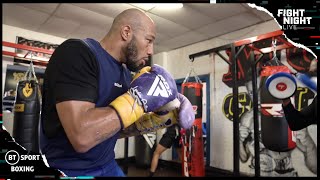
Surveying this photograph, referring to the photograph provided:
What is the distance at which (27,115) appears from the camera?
6.68 ft

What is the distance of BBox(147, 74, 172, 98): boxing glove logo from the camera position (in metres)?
0.59

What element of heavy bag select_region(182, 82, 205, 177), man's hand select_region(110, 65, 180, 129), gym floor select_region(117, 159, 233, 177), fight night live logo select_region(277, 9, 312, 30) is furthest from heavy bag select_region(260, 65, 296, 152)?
man's hand select_region(110, 65, 180, 129)

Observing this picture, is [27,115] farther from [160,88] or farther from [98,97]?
[160,88]

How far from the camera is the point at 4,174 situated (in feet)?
1.67

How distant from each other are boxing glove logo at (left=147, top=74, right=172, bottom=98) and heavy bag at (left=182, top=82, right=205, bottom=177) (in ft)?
5.67

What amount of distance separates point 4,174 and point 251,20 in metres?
2.41

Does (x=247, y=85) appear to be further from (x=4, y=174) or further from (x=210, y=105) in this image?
(x=4, y=174)

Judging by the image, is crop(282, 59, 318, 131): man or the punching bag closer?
crop(282, 59, 318, 131): man

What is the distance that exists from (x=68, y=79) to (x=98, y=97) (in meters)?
0.15

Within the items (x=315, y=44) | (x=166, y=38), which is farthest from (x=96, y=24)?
(x=315, y=44)

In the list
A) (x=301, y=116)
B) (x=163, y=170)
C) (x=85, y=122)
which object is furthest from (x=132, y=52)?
(x=163, y=170)

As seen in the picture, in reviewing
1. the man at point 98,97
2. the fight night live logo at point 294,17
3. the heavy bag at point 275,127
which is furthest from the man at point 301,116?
the man at point 98,97

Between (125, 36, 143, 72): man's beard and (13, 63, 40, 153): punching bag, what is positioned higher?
(125, 36, 143, 72): man's beard

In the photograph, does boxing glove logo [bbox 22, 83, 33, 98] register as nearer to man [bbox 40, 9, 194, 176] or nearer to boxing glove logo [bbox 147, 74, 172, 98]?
man [bbox 40, 9, 194, 176]
